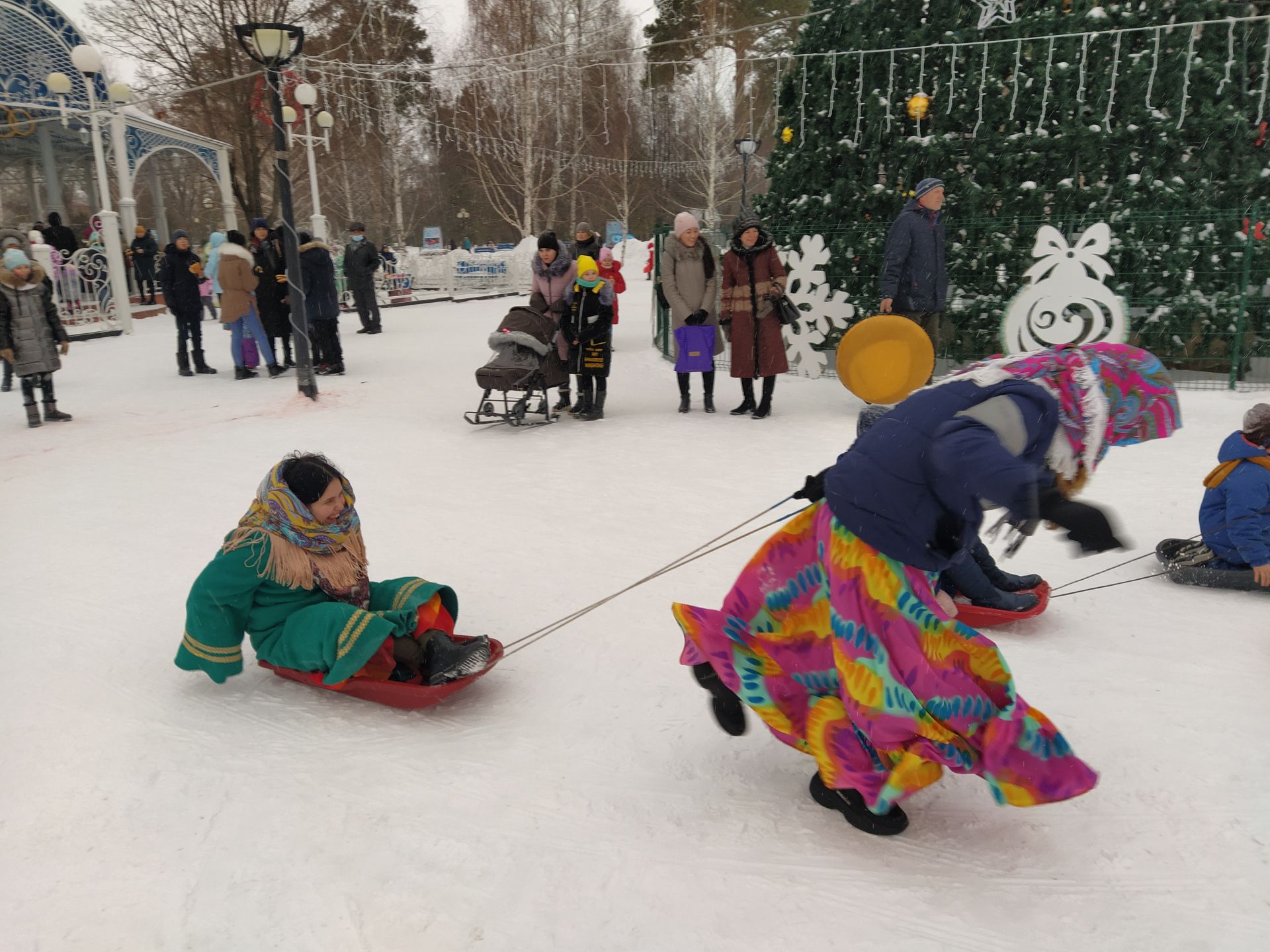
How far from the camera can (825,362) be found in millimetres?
9047

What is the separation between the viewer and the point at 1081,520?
74.0 inches

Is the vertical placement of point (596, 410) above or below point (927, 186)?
below

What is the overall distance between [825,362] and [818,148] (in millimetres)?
2543

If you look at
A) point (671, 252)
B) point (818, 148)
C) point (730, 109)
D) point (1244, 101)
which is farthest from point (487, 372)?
point (730, 109)

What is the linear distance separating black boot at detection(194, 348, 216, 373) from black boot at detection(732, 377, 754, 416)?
6.64 meters

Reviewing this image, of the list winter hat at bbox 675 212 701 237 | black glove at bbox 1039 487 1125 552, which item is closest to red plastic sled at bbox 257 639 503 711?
black glove at bbox 1039 487 1125 552

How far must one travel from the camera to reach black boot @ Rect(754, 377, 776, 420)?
306 inches

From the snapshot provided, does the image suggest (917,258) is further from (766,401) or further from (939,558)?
(939,558)

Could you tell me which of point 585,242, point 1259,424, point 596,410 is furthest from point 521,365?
point 1259,424

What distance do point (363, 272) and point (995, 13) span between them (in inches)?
355

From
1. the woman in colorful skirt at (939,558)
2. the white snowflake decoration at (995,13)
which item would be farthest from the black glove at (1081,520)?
the white snowflake decoration at (995,13)

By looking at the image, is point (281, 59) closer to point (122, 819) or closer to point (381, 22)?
point (122, 819)

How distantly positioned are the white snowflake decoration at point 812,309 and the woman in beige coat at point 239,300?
599 centimetres

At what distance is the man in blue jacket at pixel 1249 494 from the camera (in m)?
3.87
